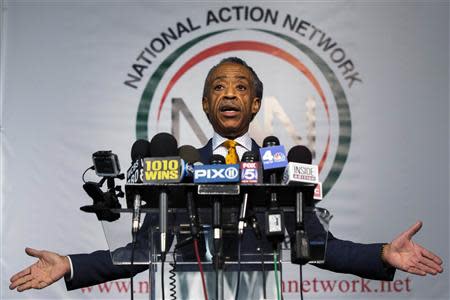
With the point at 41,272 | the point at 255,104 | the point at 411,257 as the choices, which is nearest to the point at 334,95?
the point at 255,104

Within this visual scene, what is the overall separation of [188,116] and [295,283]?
1.15 m

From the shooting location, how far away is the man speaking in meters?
2.97

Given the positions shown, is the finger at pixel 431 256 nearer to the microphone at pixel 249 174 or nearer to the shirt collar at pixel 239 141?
the microphone at pixel 249 174

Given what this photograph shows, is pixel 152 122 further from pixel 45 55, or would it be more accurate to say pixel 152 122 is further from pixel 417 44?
pixel 417 44

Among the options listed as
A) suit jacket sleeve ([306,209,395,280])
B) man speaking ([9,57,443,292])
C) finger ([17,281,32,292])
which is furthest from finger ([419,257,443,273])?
finger ([17,281,32,292])

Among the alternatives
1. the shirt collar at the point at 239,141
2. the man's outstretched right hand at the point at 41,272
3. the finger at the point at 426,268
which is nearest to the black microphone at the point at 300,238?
the finger at the point at 426,268

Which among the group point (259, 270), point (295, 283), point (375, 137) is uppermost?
point (375, 137)

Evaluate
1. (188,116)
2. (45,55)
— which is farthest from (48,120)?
(188,116)

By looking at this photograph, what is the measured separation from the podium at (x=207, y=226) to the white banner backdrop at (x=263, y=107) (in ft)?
7.32

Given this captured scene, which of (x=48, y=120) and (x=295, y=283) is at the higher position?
(x=48, y=120)

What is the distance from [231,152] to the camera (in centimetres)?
373

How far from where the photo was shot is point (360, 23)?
509 cm

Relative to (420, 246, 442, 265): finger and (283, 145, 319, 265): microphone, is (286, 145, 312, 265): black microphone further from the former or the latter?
(420, 246, 442, 265): finger

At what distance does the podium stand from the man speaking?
13 centimetres
